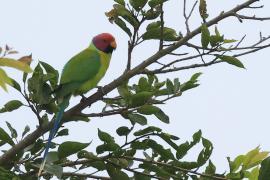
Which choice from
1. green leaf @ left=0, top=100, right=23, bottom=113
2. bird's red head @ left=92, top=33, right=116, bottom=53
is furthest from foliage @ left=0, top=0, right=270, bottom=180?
bird's red head @ left=92, top=33, right=116, bottom=53

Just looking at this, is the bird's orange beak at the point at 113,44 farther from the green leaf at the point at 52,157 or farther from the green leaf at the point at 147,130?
the green leaf at the point at 52,157

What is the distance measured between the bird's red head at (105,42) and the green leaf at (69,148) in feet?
5.22

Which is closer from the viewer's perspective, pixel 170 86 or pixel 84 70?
pixel 170 86

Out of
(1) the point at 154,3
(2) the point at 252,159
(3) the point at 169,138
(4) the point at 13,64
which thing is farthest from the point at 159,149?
(4) the point at 13,64

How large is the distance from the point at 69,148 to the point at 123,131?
0.31m

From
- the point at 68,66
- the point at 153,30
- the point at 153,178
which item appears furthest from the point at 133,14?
the point at 68,66

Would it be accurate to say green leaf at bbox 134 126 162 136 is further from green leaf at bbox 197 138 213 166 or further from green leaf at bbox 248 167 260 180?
green leaf at bbox 248 167 260 180

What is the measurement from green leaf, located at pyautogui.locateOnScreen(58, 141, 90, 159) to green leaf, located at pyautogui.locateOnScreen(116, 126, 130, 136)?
0.27 m

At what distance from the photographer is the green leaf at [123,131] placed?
2.27 m

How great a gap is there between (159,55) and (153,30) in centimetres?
21

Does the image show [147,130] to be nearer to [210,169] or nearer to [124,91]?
[124,91]

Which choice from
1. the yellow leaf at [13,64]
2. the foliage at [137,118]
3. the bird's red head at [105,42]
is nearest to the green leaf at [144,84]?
the foliage at [137,118]

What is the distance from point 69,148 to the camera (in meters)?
2.06

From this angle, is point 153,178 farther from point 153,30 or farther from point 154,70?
point 153,30
